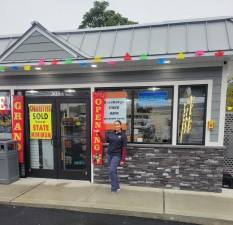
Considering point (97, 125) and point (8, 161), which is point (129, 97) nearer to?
point (97, 125)

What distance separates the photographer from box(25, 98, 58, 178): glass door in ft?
18.6

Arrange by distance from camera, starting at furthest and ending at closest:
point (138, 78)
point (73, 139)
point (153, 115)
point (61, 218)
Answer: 1. point (73, 139)
2. point (153, 115)
3. point (138, 78)
4. point (61, 218)

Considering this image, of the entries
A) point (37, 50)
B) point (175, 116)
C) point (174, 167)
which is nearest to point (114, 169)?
point (174, 167)

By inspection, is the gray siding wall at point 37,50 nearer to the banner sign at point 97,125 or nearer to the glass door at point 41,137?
the glass door at point 41,137

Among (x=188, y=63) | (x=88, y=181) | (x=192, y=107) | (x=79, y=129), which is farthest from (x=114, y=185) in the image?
(x=188, y=63)

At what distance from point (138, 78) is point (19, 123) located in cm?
338

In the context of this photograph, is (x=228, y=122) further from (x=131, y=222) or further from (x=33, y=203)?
(x=33, y=203)

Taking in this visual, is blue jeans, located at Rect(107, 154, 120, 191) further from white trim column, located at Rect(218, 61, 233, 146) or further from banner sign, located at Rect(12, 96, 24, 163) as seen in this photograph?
banner sign, located at Rect(12, 96, 24, 163)

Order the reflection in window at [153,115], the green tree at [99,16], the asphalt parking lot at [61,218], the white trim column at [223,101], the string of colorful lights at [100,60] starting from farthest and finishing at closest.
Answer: the green tree at [99,16], the reflection in window at [153,115], the white trim column at [223,101], the string of colorful lights at [100,60], the asphalt parking lot at [61,218]

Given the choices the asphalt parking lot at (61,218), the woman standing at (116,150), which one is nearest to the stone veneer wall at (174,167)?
the woman standing at (116,150)

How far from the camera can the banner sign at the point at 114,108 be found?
5.26 m

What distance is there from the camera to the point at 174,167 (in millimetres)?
5023

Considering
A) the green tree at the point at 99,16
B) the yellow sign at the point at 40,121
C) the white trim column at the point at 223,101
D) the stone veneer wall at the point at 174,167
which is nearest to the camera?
the white trim column at the point at 223,101

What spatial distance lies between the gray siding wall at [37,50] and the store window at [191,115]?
2.91 m
